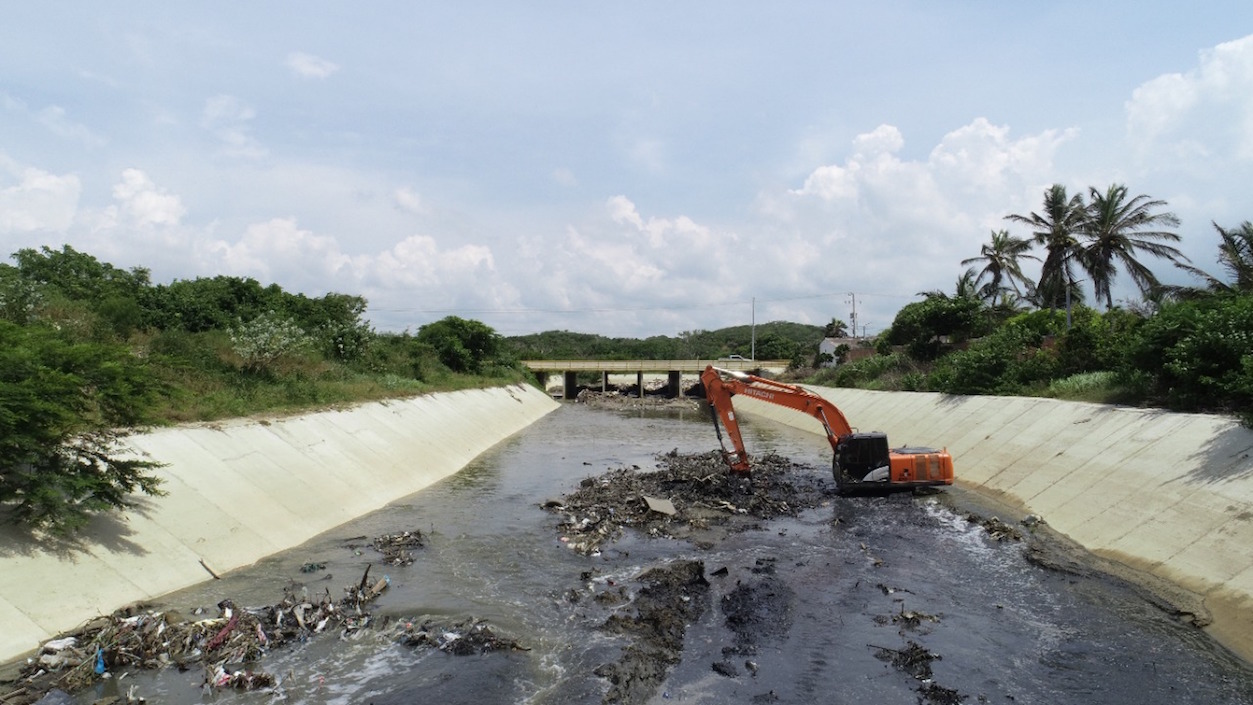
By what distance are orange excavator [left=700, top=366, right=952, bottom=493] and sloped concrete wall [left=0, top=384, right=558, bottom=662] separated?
34.8ft

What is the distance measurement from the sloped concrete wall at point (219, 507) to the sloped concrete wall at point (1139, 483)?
16.2 meters

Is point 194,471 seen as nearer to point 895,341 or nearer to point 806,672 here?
point 806,672

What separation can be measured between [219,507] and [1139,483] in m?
19.7

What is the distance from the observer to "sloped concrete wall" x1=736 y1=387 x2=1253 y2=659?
11.6m

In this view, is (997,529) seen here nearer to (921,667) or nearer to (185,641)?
(921,667)

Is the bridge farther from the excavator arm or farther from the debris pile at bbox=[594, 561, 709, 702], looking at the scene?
the debris pile at bbox=[594, 561, 709, 702]

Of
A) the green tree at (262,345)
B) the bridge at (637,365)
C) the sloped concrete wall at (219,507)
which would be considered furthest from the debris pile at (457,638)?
the bridge at (637,365)

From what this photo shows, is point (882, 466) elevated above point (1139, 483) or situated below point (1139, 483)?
below

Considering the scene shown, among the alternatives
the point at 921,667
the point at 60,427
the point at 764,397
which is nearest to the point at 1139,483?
the point at 921,667

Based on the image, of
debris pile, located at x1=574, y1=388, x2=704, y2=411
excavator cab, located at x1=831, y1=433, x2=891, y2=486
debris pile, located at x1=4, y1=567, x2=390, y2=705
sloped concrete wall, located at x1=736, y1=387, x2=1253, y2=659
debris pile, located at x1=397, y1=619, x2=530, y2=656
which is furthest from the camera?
debris pile, located at x1=574, y1=388, x2=704, y2=411

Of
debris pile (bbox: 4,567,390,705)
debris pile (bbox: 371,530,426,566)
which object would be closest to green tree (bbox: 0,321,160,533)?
debris pile (bbox: 4,567,390,705)

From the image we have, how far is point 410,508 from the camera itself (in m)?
19.7

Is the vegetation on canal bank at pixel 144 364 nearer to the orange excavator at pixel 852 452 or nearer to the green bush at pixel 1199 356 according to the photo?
the orange excavator at pixel 852 452

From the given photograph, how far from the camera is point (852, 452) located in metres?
20.7
